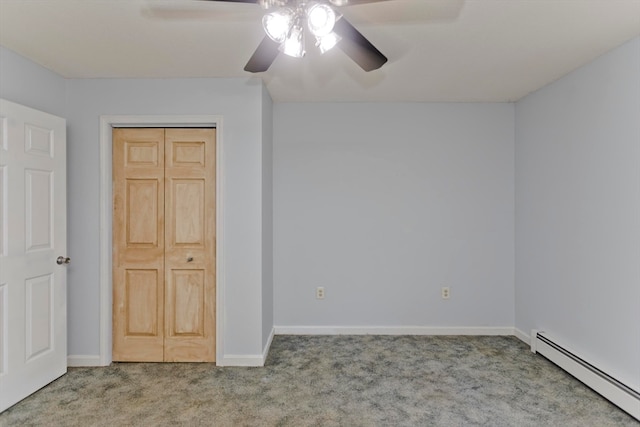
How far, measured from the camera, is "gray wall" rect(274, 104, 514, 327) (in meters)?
4.06

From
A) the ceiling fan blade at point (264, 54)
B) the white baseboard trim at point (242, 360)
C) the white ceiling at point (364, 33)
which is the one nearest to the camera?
the ceiling fan blade at point (264, 54)

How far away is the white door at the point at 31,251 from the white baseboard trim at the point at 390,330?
199cm

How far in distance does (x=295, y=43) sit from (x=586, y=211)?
257 cm

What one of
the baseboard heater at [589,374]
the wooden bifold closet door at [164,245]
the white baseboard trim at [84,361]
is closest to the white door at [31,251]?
the white baseboard trim at [84,361]

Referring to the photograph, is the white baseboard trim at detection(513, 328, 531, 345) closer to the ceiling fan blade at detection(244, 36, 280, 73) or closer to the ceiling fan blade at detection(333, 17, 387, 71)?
the ceiling fan blade at detection(333, 17, 387, 71)

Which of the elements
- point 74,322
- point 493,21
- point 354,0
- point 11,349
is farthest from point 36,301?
point 493,21

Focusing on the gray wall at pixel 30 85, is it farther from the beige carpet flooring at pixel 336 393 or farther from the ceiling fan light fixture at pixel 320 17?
the ceiling fan light fixture at pixel 320 17

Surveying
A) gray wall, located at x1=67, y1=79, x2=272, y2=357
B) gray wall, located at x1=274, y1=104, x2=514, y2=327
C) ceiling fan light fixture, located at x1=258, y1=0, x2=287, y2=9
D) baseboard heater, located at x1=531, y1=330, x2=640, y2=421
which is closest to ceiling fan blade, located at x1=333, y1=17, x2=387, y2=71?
ceiling fan light fixture, located at x1=258, y1=0, x2=287, y2=9

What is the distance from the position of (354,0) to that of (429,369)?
2799 mm

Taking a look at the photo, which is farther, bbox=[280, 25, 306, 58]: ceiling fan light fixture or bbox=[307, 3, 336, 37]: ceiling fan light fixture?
bbox=[280, 25, 306, 58]: ceiling fan light fixture

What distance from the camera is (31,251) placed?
276cm

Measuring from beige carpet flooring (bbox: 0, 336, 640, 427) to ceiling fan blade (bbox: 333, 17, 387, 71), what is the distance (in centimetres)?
211

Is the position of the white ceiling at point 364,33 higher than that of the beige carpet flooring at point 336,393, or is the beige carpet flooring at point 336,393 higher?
the white ceiling at point 364,33

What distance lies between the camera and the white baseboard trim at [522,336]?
3730 millimetres
